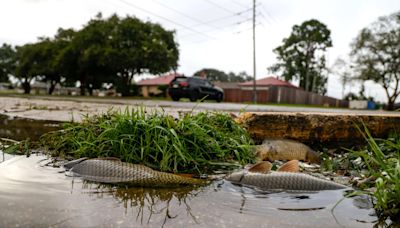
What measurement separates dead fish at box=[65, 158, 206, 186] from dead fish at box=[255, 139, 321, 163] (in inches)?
70.8

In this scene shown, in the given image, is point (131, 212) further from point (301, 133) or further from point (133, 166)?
point (301, 133)

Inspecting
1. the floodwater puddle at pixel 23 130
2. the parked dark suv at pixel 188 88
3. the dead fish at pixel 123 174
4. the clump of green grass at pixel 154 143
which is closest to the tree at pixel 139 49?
the parked dark suv at pixel 188 88

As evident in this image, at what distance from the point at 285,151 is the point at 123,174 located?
2.45m

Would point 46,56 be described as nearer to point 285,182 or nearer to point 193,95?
point 193,95

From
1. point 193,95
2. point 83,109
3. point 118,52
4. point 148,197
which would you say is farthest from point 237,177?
point 118,52

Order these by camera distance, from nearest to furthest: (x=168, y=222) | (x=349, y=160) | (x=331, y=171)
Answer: (x=168, y=222) → (x=331, y=171) → (x=349, y=160)

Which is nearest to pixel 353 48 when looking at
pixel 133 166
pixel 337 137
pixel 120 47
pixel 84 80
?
pixel 120 47

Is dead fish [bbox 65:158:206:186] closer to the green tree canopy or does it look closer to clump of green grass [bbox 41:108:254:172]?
clump of green grass [bbox 41:108:254:172]

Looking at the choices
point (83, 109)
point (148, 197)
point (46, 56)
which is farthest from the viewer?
point (46, 56)

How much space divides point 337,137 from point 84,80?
1810 inches

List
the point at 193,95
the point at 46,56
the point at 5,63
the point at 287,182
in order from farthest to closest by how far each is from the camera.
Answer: the point at 5,63, the point at 46,56, the point at 193,95, the point at 287,182

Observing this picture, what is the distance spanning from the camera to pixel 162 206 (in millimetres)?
2100

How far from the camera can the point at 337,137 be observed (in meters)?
5.03

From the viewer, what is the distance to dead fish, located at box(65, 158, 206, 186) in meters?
2.63
